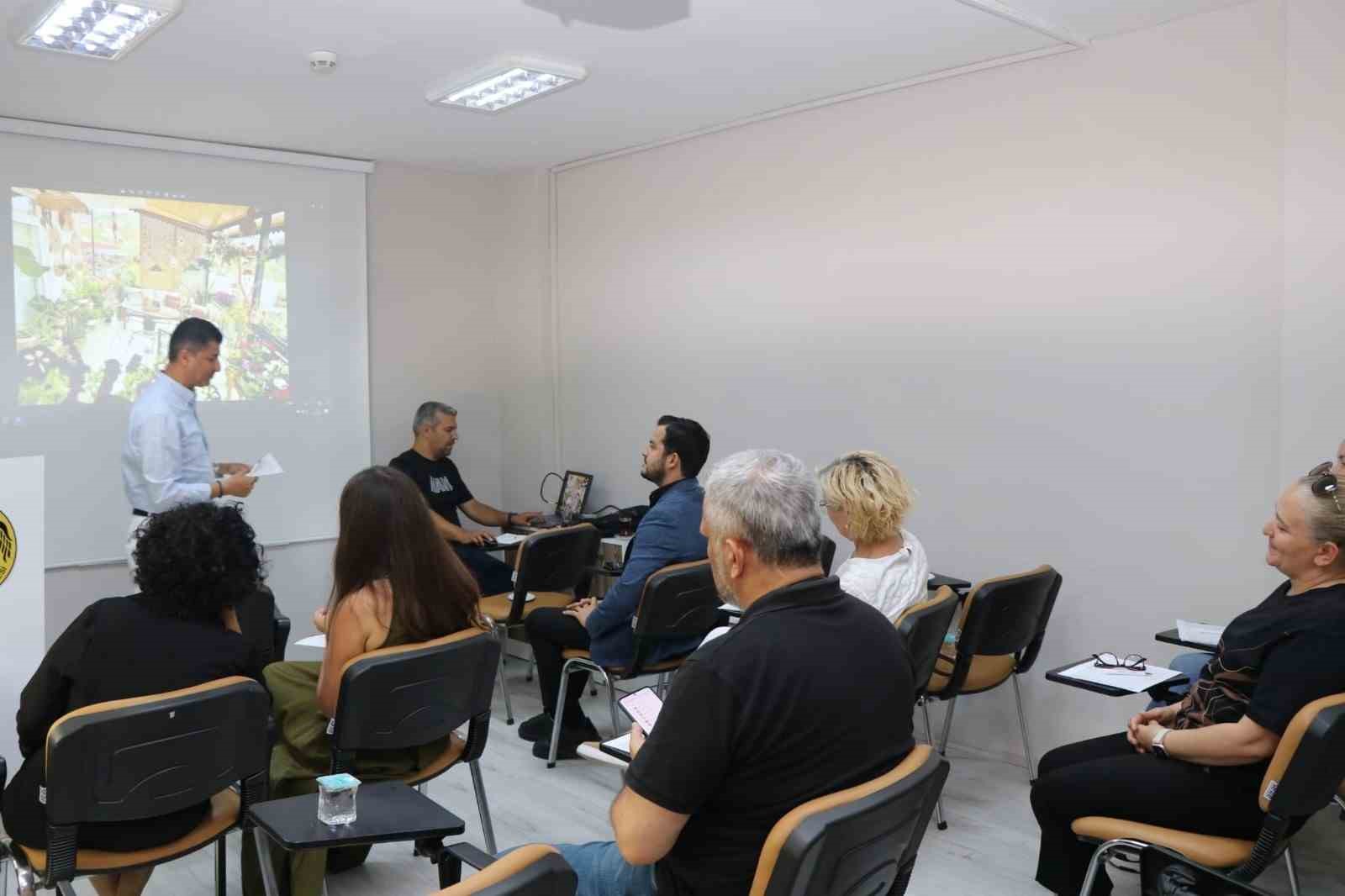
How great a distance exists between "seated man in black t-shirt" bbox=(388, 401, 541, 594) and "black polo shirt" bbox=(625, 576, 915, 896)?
3.76 m

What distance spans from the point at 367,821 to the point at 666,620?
2077 mm

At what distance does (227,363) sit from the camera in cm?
A: 553

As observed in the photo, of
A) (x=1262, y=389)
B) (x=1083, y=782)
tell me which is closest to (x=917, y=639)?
(x=1083, y=782)

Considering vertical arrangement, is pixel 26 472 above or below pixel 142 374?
below

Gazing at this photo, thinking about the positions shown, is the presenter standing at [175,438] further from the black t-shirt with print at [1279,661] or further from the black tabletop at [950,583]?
the black t-shirt with print at [1279,661]

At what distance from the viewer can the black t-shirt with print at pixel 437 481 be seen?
222 inches

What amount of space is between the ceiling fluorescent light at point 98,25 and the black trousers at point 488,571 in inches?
106

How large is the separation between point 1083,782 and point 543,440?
4190 millimetres

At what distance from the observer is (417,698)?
2801 millimetres

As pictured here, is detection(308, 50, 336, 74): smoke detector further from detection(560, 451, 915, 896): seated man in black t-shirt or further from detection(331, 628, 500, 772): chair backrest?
detection(560, 451, 915, 896): seated man in black t-shirt

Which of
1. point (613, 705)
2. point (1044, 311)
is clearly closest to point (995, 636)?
point (1044, 311)

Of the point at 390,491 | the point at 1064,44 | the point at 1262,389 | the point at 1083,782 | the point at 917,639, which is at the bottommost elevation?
the point at 1083,782

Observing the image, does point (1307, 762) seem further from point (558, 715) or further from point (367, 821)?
point (558, 715)

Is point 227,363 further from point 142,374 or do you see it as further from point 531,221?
point 531,221
